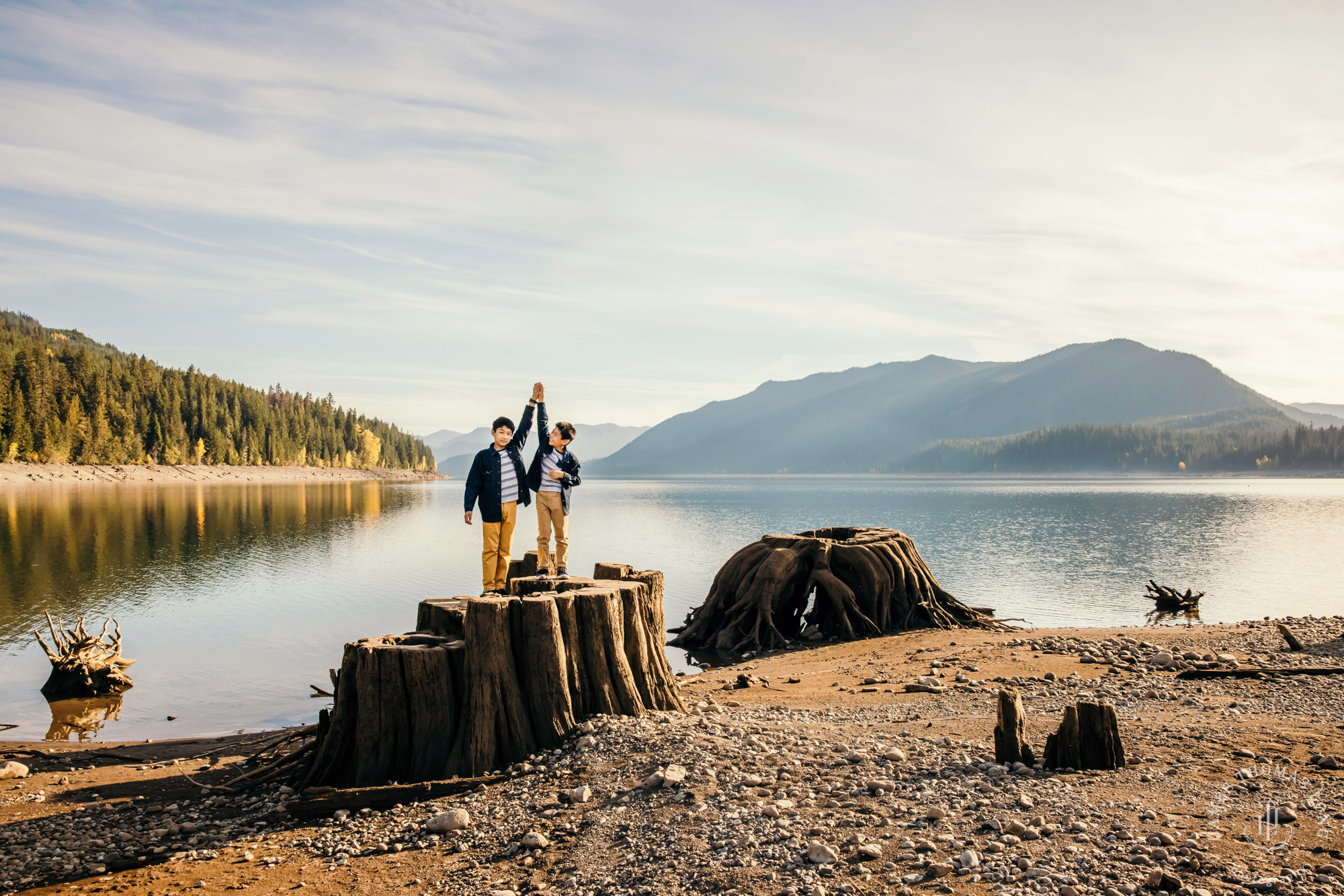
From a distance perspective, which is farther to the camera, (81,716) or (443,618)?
(81,716)

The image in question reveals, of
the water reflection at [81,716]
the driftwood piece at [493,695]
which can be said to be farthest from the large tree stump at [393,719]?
the water reflection at [81,716]

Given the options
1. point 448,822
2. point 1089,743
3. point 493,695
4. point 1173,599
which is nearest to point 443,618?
point 493,695

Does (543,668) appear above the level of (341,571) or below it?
above

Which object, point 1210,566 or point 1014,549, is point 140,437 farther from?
point 1210,566

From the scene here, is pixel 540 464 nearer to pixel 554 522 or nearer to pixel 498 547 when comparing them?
pixel 554 522

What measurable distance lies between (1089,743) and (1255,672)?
6.93 m

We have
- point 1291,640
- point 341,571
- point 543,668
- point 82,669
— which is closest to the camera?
point 543,668

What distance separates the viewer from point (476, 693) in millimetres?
Result: 7535

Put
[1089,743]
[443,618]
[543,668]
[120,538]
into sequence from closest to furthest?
1. [1089,743]
2. [543,668]
3. [443,618]
4. [120,538]

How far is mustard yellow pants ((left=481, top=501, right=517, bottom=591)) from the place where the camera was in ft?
42.0

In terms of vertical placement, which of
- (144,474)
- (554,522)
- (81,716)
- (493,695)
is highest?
(144,474)

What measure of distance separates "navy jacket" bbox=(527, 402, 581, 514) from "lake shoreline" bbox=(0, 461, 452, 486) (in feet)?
369

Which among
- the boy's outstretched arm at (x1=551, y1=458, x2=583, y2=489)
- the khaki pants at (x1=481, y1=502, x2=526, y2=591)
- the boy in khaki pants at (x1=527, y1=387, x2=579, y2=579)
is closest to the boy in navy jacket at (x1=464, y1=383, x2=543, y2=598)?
the khaki pants at (x1=481, y1=502, x2=526, y2=591)

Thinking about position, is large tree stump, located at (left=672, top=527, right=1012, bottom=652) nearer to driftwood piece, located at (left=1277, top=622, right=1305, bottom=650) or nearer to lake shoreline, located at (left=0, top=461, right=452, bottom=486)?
driftwood piece, located at (left=1277, top=622, right=1305, bottom=650)
